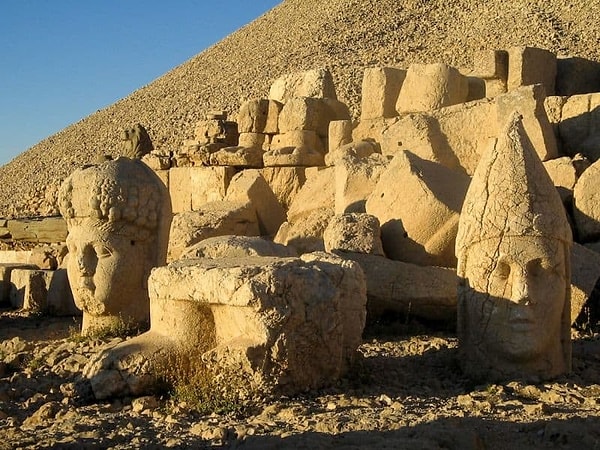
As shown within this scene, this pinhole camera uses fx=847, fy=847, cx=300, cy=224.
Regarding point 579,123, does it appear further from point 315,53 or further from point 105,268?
point 315,53

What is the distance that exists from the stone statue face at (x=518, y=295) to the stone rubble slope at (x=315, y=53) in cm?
1795

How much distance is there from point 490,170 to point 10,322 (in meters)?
6.03

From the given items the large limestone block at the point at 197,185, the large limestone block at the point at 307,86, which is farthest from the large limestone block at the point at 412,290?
the large limestone block at the point at 307,86

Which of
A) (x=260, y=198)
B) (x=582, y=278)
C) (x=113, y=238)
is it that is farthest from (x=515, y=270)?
(x=260, y=198)

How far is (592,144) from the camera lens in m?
10.1

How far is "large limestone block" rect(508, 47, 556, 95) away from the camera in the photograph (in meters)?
11.9

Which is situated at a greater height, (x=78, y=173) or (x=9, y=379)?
(x=78, y=173)

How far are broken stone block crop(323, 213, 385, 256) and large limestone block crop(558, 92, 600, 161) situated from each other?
3.82m

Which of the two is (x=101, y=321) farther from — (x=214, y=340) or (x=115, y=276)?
(x=214, y=340)

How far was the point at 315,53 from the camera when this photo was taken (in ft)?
115

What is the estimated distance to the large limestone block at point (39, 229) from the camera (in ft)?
46.3

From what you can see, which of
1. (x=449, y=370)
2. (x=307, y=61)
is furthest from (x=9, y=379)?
(x=307, y=61)

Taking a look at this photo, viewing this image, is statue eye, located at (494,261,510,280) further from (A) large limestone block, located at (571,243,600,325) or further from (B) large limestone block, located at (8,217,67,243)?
(B) large limestone block, located at (8,217,67,243)

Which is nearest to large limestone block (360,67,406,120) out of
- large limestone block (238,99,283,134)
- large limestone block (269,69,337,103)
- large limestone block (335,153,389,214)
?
large limestone block (238,99,283,134)
